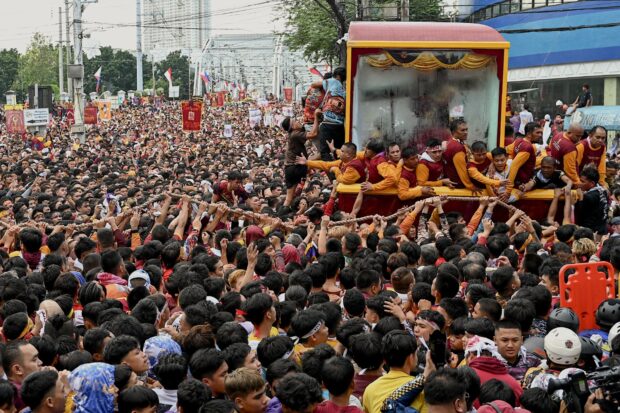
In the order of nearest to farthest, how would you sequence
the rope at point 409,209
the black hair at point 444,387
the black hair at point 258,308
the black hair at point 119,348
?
the black hair at point 444,387 < the black hair at point 119,348 < the black hair at point 258,308 < the rope at point 409,209

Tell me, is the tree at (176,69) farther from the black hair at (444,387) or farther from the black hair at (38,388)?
the black hair at (444,387)

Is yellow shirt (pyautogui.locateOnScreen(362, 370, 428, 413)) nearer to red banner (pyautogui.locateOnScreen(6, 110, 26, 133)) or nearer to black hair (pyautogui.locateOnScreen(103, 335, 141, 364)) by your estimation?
black hair (pyautogui.locateOnScreen(103, 335, 141, 364))

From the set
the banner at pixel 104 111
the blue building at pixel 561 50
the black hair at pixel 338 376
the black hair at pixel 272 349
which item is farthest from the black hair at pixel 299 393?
the banner at pixel 104 111

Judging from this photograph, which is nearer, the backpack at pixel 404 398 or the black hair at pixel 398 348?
the backpack at pixel 404 398

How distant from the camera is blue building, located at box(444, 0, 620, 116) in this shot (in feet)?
114

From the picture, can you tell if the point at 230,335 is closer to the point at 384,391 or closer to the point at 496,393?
the point at 384,391

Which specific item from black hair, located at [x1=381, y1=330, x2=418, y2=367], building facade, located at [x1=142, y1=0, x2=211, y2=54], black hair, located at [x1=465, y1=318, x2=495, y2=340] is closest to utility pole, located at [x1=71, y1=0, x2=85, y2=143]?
building facade, located at [x1=142, y1=0, x2=211, y2=54]

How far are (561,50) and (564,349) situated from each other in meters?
32.7

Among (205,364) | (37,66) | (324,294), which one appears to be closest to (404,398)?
(205,364)

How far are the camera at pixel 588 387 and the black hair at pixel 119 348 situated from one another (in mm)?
2564

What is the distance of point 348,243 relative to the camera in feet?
32.0

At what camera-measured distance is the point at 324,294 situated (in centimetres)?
757

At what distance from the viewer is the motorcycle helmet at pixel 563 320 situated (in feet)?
20.9

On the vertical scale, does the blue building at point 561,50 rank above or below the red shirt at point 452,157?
above
